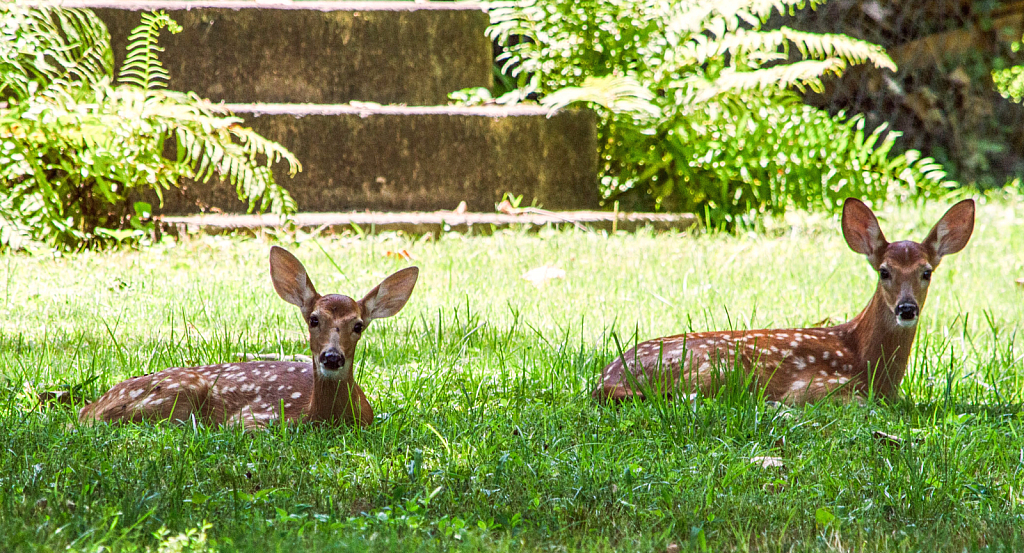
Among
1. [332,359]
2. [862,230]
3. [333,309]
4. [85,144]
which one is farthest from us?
A: [85,144]

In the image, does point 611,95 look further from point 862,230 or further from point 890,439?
point 890,439

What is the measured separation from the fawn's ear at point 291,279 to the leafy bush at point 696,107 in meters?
5.30

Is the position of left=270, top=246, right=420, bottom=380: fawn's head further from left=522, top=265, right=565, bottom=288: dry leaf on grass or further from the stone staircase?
the stone staircase

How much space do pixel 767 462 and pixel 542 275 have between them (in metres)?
3.14

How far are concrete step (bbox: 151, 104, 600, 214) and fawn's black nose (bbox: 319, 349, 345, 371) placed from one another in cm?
493

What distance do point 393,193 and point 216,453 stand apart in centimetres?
548

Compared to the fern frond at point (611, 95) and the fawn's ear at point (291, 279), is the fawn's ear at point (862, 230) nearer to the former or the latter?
the fawn's ear at point (291, 279)

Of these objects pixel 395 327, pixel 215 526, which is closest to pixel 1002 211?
pixel 395 327

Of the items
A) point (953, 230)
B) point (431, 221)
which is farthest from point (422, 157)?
point (953, 230)

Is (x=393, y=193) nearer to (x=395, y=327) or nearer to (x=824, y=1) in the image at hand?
(x=395, y=327)

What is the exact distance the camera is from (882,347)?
408 centimetres

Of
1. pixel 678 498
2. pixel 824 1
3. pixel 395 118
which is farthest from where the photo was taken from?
pixel 824 1

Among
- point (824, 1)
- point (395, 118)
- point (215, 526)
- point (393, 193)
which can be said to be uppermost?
point (824, 1)

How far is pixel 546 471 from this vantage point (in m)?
2.96
